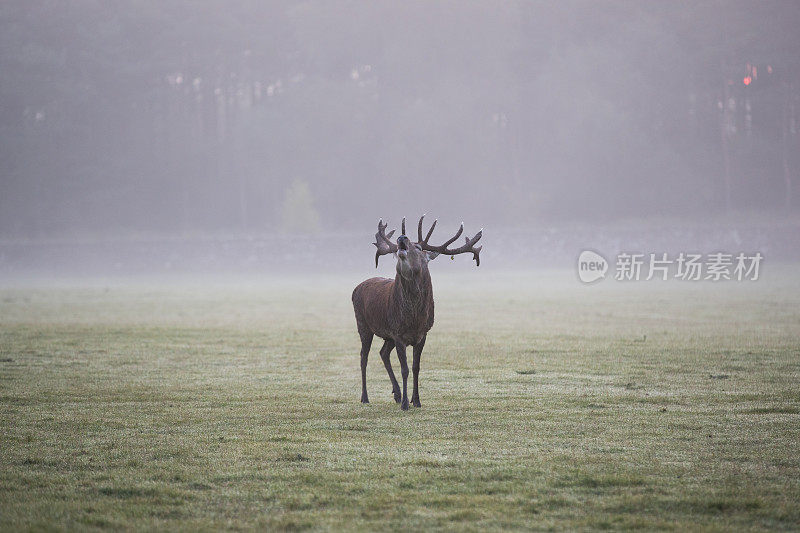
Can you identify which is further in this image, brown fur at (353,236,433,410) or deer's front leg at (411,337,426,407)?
deer's front leg at (411,337,426,407)

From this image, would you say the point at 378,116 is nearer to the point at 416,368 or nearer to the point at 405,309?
the point at 416,368

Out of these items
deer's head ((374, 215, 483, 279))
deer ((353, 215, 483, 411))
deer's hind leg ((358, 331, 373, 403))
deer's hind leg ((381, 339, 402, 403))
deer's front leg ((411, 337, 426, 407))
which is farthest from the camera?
deer's hind leg ((358, 331, 373, 403))

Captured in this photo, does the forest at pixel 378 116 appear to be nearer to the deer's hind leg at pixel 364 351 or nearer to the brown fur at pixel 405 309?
the deer's hind leg at pixel 364 351

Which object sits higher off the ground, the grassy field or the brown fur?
the brown fur

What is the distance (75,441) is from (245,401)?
3.02 meters

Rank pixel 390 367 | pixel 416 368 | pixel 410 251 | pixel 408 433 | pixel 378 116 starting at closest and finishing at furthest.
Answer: pixel 408 433
pixel 410 251
pixel 416 368
pixel 390 367
pixel 378 116

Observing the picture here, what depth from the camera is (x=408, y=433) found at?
31.5 feet

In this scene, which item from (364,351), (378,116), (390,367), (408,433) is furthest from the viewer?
(378,116)

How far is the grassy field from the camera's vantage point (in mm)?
6797

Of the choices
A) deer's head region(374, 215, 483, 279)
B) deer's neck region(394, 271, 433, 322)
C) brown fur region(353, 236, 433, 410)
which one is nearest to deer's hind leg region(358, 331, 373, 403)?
brown fur region(353, 236, 433, 410)

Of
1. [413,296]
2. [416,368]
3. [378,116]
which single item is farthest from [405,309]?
[378,116]

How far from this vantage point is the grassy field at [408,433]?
680 cm

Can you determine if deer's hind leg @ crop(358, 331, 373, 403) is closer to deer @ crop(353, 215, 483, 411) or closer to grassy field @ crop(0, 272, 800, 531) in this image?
deer @ crop(353, 215, 483, 411)

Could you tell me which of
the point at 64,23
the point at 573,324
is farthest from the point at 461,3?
the point at 573,324
